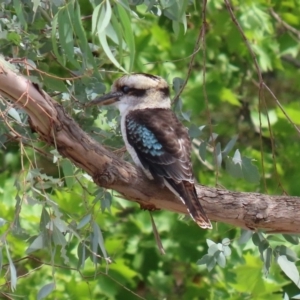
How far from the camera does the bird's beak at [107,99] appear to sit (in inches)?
105

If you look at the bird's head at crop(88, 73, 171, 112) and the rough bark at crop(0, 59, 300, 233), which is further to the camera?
the bird's head at crop(88, 73, 171, 112)

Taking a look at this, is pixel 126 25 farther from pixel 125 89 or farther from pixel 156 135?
pixel 125 89

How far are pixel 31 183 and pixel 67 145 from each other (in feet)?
0.42

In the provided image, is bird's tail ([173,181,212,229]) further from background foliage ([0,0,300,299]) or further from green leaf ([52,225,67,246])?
green leaf ([52,225,67,246])

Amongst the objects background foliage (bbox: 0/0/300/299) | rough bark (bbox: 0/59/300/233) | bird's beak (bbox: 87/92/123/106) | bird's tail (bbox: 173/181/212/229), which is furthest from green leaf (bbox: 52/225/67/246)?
bird's beak (bbox: 87/92/123/106)

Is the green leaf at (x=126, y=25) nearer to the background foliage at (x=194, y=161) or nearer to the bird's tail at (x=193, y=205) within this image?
the background foliage at (x=194, y=161)

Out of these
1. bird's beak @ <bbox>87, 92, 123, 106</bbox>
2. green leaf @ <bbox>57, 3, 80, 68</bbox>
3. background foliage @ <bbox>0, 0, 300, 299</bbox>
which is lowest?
background foliage @ <bbox>0, 0, 300, 299</bbox>

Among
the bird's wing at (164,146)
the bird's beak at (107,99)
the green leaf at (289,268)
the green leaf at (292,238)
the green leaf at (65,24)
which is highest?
the green leaf at (65,24)

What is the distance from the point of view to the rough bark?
2102mm

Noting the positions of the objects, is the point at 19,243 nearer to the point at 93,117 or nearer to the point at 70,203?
the point at 70,203

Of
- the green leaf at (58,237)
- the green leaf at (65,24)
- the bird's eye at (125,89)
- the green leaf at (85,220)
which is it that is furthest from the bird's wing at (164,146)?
the green leaf at (65,24)

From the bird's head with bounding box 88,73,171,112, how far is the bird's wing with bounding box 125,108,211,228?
0.22 ft

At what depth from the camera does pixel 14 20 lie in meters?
2.40

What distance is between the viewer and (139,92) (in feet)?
9.75
